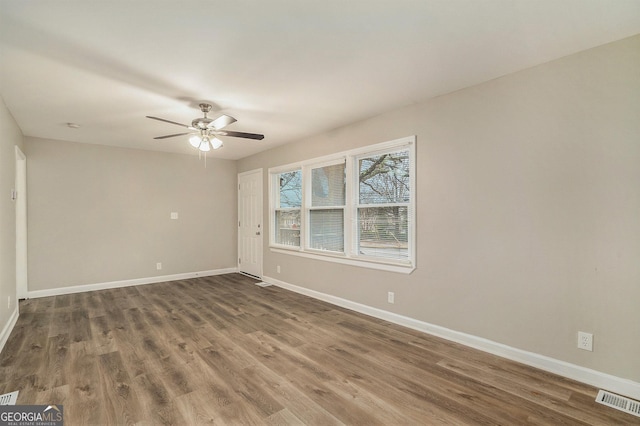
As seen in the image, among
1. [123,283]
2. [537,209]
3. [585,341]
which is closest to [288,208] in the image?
[123,283]

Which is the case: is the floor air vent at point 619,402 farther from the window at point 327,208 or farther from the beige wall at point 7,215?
the beige wall at point 7,215

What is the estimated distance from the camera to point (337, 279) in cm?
429

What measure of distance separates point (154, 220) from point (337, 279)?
147 inches

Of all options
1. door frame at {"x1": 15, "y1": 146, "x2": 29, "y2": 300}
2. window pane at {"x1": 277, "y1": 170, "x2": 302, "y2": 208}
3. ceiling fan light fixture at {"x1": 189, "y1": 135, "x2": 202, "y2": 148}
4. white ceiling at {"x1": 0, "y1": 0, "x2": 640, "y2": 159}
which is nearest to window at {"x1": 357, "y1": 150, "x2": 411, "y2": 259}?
white ceiling at {"x1": 0, "y1": 0, "x2": 640, "y2": 159}

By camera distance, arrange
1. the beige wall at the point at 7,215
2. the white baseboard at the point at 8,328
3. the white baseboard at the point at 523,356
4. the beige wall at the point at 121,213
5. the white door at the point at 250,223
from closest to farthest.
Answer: the white baseboard at the point at 523,356 < the white baseboard at the point at 8,328 < the beige wall at the point at 7,215 < the beige wall at the point at 121,213 < the white door at the point at 250,223

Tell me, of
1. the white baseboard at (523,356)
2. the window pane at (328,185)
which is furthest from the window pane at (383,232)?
the white baseboard at (523,356)

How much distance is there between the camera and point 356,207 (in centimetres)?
404

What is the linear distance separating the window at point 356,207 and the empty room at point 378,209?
0.10 ft

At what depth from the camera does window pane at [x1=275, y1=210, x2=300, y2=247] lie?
5.18 metres

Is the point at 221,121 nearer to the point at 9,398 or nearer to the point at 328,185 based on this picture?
the point at 328,185

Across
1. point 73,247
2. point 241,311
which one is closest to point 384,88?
point 241,311

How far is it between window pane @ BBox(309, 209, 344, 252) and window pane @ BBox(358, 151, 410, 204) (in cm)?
54

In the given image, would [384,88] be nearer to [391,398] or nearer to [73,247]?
[391,398]

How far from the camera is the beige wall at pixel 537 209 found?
216 cm
